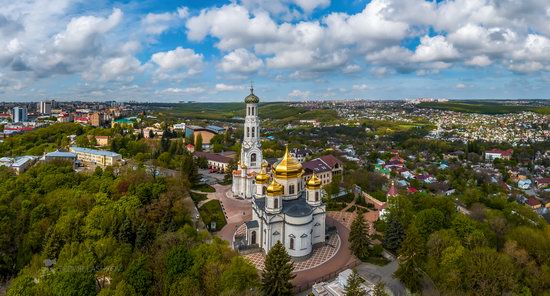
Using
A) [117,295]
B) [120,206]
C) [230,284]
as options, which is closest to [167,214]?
[120,206]

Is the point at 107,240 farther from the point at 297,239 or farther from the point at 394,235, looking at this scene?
the point at 394,235

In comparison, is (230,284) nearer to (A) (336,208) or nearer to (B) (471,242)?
(B) (471,242)

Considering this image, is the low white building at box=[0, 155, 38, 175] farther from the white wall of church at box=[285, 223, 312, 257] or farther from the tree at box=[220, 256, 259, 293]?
the tree at box=[220, 256, 259, 293]

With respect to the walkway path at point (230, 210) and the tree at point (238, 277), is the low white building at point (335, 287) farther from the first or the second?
the walkway path at point (230, 210)

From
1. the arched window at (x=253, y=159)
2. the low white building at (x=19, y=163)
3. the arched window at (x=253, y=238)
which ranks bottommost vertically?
the arched window at (x=253, y=238)

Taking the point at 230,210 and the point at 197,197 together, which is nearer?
the point at 230,210

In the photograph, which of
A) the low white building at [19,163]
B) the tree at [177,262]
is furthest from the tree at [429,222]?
the low white building at [19,163]

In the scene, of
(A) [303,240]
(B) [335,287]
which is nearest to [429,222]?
(A) [303,240]
